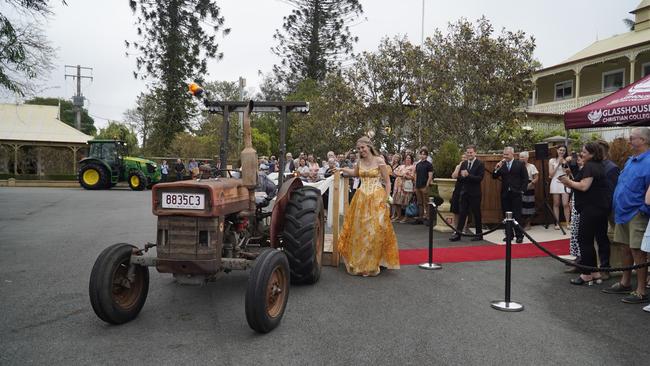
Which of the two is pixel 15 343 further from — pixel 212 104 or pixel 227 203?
pixel 212 104

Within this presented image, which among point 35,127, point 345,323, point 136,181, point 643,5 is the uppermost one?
point 643,5

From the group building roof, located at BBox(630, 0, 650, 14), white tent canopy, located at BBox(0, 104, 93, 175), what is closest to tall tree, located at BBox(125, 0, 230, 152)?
white tent canopy, located at BBox(0, 104, 93, 175)

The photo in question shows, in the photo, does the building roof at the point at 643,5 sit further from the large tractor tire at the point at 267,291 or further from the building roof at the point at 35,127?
the building roof at the point at 35,127

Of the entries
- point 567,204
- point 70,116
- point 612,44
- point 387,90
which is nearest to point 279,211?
point 567,204

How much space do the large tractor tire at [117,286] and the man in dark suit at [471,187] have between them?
609cm

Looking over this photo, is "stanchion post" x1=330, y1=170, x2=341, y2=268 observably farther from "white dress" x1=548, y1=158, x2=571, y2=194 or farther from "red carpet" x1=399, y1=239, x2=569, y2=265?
"white dress" x1=548, y1=158, x2=571, y2=194

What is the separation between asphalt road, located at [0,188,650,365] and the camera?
364cm

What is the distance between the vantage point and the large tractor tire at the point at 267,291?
3.78m

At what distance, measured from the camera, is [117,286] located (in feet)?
14.2

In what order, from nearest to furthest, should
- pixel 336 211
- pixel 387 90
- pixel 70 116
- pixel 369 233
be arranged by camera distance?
pixel 369 233 < pixel 336 211 < pixel 387 90 < pixel 70 116

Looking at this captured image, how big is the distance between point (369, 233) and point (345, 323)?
216cm

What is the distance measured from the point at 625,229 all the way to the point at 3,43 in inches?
504

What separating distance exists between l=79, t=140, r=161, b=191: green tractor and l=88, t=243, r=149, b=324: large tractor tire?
66.6 ft

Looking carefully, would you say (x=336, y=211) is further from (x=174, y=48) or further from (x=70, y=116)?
(x=70, y=116)
